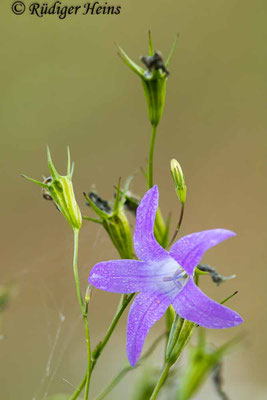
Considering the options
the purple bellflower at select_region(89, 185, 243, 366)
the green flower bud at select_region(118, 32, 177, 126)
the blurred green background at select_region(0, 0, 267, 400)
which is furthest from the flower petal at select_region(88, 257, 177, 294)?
the blurred green background at select_region(0, 0, 267, 400)

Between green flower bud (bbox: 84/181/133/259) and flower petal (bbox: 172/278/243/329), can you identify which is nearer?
flower petal (bbox: 172/278/243/329)

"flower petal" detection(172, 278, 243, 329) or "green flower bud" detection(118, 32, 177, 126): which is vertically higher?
"green flower bud" detection(118, 32, 177, 126)

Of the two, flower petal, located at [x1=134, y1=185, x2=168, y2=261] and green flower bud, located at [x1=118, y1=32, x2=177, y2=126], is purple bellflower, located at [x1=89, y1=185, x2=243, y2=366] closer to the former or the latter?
flower petal, located at [x1=134, y1=185, x2=168, y2=261]

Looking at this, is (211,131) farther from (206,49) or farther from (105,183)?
(105,183)

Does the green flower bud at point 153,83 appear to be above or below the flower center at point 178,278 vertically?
above

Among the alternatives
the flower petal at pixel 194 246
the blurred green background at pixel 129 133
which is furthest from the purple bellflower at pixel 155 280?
the blurred green background at pixel 129 133

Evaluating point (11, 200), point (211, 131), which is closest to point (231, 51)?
point (211, 131)

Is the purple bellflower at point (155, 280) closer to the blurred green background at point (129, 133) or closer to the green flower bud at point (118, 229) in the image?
the green flower bud at point (118, 229)
